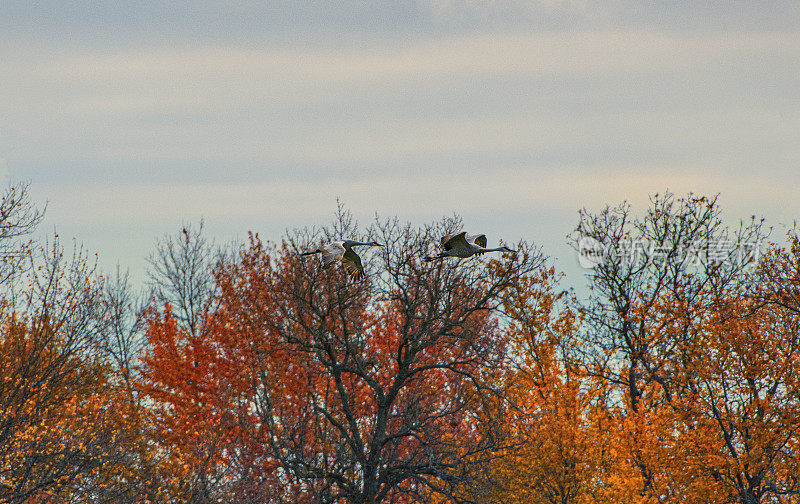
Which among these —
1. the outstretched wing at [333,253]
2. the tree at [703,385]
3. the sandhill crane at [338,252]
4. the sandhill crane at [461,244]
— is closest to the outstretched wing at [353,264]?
the sandhill crane at [338,252]

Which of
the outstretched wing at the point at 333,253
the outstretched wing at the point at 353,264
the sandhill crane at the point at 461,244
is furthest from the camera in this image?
the outstretched wing at the point at 353,264

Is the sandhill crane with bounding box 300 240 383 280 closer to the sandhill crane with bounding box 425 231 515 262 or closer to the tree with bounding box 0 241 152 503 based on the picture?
the sandhill crane with bounding box 425 231 515 262

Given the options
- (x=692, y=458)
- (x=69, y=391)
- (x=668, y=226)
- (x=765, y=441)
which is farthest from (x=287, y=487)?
(x=668, y=226)

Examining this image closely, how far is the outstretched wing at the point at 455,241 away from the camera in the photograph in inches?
776

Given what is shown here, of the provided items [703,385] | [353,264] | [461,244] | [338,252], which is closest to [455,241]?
[461,244]

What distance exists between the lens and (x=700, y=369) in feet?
83.8

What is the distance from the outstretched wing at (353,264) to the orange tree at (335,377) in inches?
34.0

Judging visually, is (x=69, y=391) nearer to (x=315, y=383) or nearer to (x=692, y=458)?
(x=315, y=383)

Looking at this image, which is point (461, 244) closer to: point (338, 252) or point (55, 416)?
point (338, 252)

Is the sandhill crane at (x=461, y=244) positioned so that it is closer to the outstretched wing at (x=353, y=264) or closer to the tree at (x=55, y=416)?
the outstretched wing at (x=353, y=264)

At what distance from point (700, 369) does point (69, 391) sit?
21.2 meters

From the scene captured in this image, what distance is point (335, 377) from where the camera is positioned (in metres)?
22.7

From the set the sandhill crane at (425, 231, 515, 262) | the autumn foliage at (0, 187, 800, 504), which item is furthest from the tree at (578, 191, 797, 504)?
the sandhill crane at (425, 231, 515, 262)

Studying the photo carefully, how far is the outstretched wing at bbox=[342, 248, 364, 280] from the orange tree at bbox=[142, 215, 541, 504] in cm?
86
